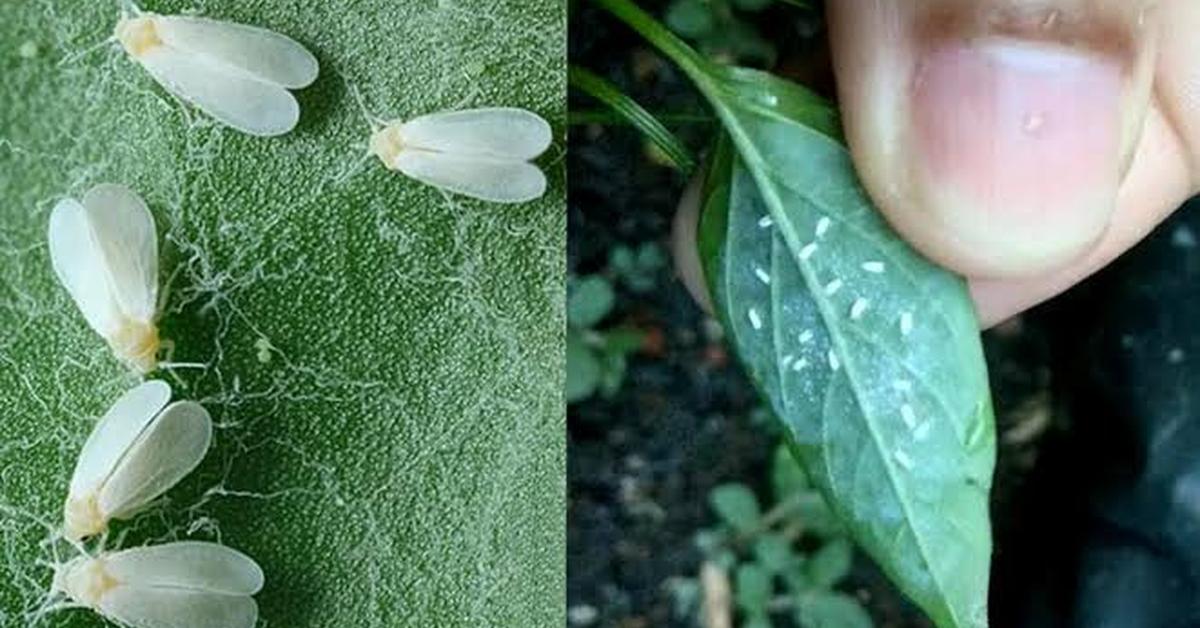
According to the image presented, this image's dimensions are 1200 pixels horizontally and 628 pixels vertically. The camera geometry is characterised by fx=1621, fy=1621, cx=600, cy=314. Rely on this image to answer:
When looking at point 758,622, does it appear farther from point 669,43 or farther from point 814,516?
point 669,43

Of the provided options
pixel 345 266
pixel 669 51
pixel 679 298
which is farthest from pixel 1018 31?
pixel 679 298

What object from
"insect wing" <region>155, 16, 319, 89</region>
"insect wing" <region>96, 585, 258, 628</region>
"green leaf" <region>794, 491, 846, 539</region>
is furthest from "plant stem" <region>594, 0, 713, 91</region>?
"green leaf" <region>794, 491, 846, 539</region>

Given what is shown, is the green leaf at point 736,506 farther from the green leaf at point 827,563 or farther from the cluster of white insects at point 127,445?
the cluster of white insects at point 127,445

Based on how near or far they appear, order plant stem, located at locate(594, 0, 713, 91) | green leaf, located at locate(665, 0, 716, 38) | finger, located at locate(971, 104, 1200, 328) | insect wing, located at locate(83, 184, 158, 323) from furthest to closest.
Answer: green leaf, located at locate(665, 0, 716, 38) < finger, located at locate(971, 104, 1200, 328) < plant stem, located at locate(594, 0, 713, 91) < insect wing, located at locate(83, 184, 158, 323)

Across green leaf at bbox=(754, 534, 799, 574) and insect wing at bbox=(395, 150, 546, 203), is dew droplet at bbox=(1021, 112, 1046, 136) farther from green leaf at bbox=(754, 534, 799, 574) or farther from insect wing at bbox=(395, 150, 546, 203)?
green leaf at bbox=(754, 534, 799, 574)

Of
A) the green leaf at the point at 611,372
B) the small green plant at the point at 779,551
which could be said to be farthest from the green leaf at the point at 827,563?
the green leaf at the point at 611,372
